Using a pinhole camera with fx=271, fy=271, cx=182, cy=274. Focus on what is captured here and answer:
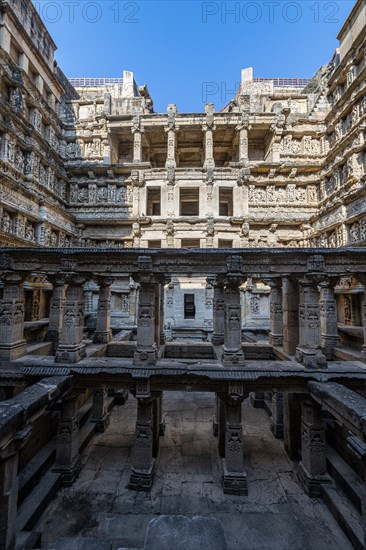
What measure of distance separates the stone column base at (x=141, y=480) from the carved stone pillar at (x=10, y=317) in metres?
5.19

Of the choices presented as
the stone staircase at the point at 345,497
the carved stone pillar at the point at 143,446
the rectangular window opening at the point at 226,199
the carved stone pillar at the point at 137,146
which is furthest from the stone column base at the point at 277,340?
the carved stone pillar at the point at 137,146

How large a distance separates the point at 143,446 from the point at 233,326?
173 inches

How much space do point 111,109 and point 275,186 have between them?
51.9 ft

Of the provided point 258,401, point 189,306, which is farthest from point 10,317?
point 189,306

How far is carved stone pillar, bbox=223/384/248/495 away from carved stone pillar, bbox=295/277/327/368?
93.0 inches

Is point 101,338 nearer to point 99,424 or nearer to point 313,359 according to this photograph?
point 99,424

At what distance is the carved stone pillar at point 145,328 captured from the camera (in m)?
8.37

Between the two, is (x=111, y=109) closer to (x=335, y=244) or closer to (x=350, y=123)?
(x=350, y=123)

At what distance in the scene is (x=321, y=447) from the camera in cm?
767

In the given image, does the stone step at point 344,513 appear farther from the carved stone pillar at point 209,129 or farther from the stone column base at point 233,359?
the carved stone pillar at point 209,129

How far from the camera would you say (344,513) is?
6.57m

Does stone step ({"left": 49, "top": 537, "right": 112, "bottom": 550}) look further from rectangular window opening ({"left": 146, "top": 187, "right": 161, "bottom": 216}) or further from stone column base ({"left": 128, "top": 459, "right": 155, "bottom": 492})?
rectangular window opening ({"left": 146, "top": 187, "right": 161, "bottom": 216})

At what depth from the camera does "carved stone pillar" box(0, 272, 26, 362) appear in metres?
8.62

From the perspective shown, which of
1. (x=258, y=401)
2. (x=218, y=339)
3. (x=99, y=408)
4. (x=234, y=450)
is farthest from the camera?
(x=258, y=401)
